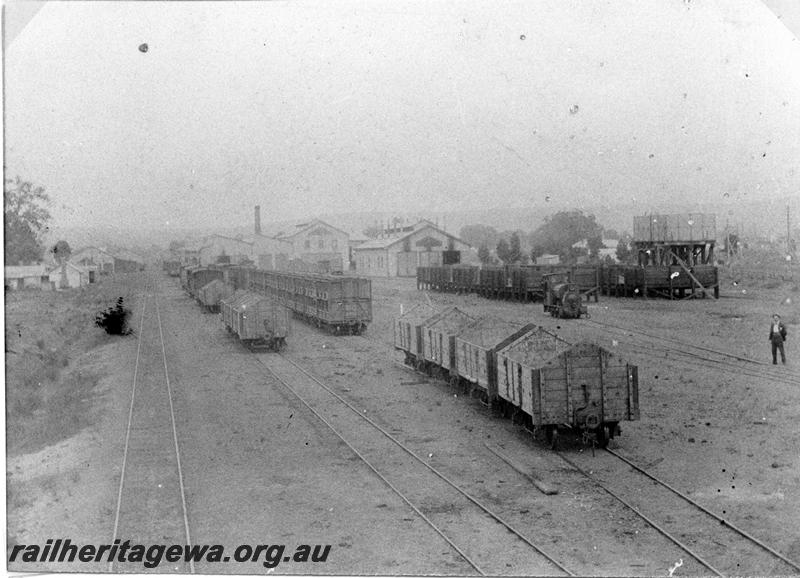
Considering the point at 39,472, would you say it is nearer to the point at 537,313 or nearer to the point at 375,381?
the point at 375,381

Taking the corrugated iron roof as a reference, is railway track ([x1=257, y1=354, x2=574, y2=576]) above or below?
below

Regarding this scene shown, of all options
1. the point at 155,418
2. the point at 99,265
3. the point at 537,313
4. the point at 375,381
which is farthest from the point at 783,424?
the point at 99,265

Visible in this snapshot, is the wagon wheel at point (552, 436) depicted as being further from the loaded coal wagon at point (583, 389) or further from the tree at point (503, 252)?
the tree at point (503, 252)

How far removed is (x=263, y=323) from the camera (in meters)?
26.0

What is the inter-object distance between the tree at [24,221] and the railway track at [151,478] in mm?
5195

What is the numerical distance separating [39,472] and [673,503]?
11.0 m

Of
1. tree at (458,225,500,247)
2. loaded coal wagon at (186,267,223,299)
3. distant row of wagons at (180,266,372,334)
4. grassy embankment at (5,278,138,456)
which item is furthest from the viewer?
tree at (458,225,500,247)

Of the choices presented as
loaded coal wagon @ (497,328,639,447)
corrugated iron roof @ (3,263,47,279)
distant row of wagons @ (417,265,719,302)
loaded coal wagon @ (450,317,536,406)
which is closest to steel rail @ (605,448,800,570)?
loaded coal wagon @ (497,328,639,447)

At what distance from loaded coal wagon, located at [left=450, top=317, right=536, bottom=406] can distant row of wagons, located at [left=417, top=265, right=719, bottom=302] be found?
2358cm

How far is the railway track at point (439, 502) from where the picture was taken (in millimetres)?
8625

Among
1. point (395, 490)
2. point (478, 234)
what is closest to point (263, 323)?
point (395, 490)

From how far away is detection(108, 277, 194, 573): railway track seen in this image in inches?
387

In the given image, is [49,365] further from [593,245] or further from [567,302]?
[593,245]

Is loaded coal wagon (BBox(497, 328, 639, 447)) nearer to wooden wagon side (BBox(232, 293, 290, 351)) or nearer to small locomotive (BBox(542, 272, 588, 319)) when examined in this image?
wooden wagon side (BBox(232, 293, 290, 351))
